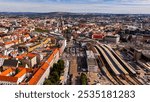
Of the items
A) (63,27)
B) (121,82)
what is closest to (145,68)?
(121,82)

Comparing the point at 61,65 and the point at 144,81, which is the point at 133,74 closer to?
the point at 144,81

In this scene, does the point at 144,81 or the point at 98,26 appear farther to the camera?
the point at 98,26

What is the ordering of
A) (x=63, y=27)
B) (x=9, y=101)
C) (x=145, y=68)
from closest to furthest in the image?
1. (x=9, y=101)
2. (x=145, y=68)
3. (x=63, y=27)

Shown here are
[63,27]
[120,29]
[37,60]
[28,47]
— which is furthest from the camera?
[63,27]

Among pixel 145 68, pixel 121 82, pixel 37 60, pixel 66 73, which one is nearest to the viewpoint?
pixel 121 82

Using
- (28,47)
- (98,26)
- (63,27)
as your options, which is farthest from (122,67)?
(98,26)

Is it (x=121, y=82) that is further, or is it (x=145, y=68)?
(x=145, y=68)

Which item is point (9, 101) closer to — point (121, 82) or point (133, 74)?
point (121, 82)

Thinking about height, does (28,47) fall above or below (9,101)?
below

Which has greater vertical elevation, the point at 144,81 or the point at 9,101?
the point at 9,101
